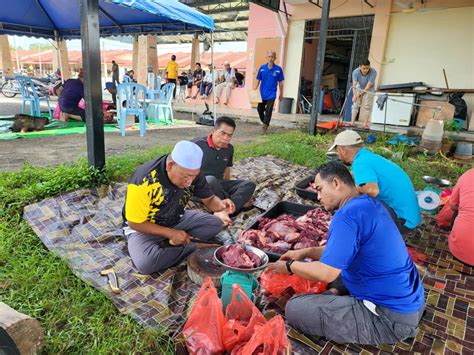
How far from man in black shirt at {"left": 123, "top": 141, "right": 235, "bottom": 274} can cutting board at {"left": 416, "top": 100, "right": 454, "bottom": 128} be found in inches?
350

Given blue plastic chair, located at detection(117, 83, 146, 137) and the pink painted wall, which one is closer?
blue plastic chair, located at detection(117, 83, 146, 137)

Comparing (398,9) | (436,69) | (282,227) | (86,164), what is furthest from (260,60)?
(282,227)

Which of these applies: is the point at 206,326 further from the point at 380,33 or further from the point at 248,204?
the point at 380,33

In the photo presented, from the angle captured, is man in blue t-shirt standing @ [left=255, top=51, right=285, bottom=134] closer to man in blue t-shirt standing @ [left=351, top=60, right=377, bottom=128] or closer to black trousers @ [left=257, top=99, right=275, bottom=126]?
black trousers @ [left=257, top=99, right=275, bottom=126]

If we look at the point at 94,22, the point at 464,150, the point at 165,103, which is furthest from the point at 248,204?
the point at 165,103

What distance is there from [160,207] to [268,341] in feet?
4.92

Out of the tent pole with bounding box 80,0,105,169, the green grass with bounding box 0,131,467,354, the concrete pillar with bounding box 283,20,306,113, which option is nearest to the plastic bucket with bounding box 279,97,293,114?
the concrete pillar with bounding box 283,20,306,113

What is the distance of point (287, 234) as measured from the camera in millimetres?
3133

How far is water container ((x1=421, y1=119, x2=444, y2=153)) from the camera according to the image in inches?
290

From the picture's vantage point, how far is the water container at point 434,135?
24.1 feet

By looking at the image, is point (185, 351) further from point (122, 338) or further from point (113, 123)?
point (113, 123)

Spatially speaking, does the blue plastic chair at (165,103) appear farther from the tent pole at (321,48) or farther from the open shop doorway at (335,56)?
the open shop doorway at (335,56)

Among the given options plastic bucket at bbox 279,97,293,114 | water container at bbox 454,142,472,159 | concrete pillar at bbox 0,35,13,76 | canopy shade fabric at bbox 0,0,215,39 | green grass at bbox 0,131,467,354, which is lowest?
green grass at bbox 0,131,467,354

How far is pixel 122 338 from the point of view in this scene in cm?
204
